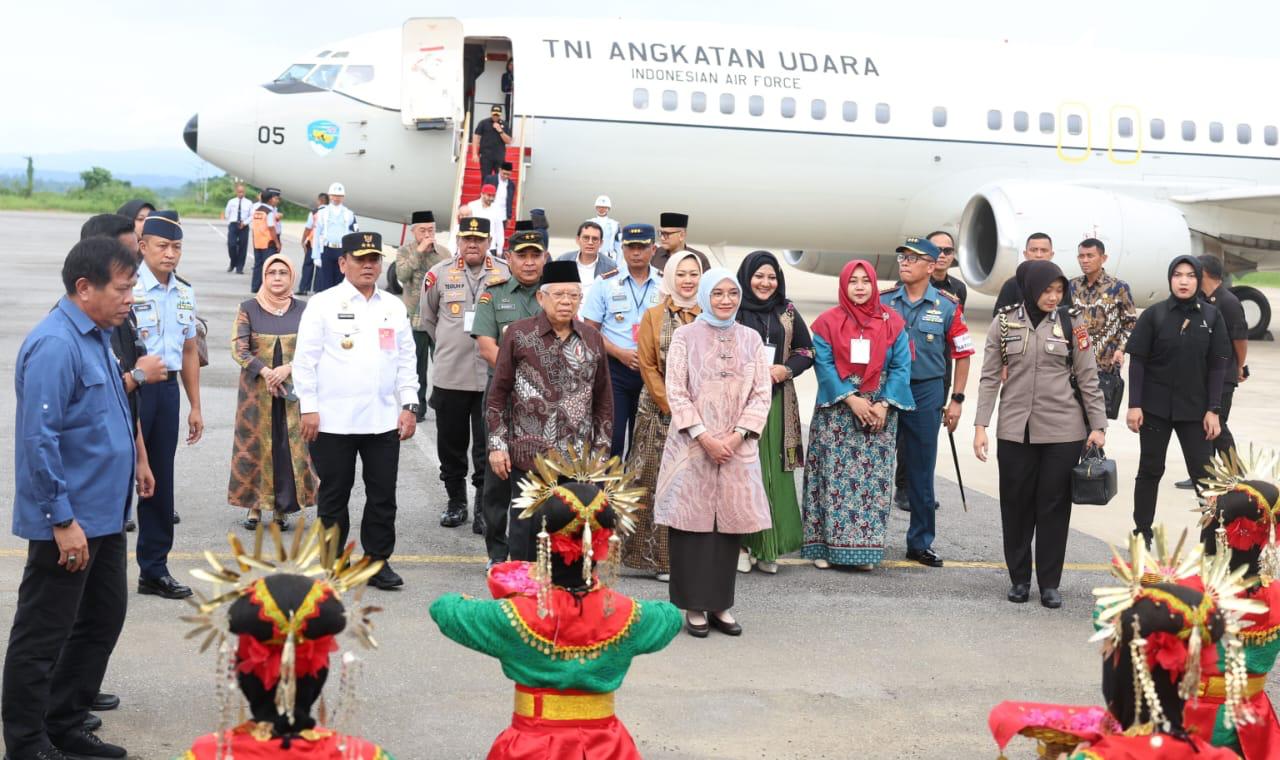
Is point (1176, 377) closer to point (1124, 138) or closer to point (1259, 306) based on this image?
point (1124, 138)

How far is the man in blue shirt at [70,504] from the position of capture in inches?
171

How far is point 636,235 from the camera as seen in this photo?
7930mm

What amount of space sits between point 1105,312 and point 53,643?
7.22 m

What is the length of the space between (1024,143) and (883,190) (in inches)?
89.2

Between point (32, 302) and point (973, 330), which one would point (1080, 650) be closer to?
point (973, 330)

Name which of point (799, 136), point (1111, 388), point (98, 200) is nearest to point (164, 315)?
point (1111, 388)

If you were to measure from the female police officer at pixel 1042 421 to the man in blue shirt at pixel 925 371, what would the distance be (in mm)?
653

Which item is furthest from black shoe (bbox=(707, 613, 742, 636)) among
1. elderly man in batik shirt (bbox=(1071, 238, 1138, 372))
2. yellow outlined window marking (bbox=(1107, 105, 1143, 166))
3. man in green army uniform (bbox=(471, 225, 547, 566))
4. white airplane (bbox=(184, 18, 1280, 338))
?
yellow outlined window marking (bbox=(1107, 105, 1143, 166))

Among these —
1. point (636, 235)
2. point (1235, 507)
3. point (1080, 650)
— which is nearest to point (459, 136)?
point (636, 235)

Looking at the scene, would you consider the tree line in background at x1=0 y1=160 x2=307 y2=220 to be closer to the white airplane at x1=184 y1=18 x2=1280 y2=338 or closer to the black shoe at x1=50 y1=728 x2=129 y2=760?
the white airplane at x1=184 y1=18 x2=1280 y2=338

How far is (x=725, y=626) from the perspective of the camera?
21.2 ft

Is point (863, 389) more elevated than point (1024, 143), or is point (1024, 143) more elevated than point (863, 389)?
point (1024, 143)

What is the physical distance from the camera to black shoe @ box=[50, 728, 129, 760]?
459cm

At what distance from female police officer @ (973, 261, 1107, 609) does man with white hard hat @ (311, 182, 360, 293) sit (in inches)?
460
